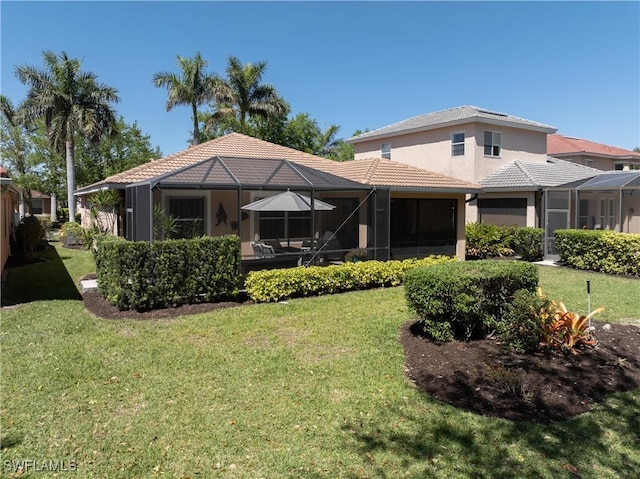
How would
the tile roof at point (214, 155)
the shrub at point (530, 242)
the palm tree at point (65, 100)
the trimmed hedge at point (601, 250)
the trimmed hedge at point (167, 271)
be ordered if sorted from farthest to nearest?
the palm tree at point (65, 100), the shrub at point (530, 242), the trimmed hedge at point (601, 250), the tile roof at point (214, 155), the trimmed hedge at point (167, 271)

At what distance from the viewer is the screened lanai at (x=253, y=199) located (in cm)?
1080

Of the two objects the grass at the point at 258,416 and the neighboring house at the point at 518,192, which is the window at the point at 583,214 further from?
the grass at the point at 258,416

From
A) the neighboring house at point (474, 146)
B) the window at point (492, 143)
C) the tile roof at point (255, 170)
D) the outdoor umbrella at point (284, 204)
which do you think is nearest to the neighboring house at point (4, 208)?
the tile roof at point (255, 170)

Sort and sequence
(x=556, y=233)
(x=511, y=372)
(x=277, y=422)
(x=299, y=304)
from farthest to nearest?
1. (x=556, y=233)
2. (x=299, y=304)
3. (x=511, y=372)
4. (x=277, y=422)

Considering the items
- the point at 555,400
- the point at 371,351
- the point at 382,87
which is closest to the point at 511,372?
the point at 555,400

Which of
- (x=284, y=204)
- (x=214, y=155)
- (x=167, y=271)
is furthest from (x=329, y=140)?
(x=167, y=271)

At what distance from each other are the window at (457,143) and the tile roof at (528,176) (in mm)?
1855

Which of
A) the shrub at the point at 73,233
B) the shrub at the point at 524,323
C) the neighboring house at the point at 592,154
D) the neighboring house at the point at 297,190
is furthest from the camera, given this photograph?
the neighboring house at the point at 592,154

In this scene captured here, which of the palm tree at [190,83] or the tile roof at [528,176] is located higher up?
the palm tree at [190,83]

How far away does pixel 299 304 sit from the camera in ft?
33.3

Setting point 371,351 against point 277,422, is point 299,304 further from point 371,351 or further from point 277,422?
point 277,422

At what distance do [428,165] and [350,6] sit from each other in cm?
1079

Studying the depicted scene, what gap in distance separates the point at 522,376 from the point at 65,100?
3150cm

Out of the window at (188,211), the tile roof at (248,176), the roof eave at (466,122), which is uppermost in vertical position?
the roof eave at (466,122)
